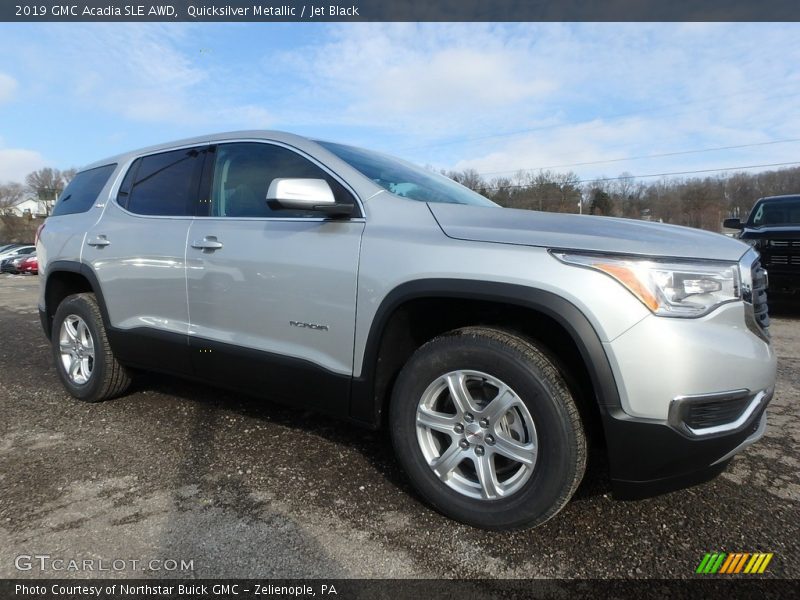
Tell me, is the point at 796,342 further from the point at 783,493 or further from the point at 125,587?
the point at 125,587

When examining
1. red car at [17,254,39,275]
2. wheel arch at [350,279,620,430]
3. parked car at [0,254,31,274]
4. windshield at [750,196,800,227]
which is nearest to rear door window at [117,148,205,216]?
wheel arch at [350,279,620,430]

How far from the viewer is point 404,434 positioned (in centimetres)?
232

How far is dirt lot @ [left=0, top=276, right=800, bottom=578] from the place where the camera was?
2.01 m

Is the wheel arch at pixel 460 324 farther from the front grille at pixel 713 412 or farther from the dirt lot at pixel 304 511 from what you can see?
the dirt lot at pixel 304 511

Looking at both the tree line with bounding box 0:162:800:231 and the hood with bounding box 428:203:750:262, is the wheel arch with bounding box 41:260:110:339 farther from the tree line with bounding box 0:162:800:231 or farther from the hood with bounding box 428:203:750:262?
the tree line with bounding box 0:162:800:231

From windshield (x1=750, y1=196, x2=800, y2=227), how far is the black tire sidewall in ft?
30.2

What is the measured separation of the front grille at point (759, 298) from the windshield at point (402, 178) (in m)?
1.42

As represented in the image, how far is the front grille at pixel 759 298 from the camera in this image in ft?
6.80

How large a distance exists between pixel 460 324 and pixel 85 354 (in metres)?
Answer: 2.95

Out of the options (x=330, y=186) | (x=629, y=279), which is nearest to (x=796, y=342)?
(x=629, y=279)

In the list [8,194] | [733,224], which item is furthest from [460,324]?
[8,194]

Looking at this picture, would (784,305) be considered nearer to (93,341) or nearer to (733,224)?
(733,224)

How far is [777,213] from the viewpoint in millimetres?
8281

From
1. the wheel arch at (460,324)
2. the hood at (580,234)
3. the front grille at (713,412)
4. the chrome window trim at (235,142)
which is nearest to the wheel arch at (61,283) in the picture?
the chrome window trim at (235,142)
